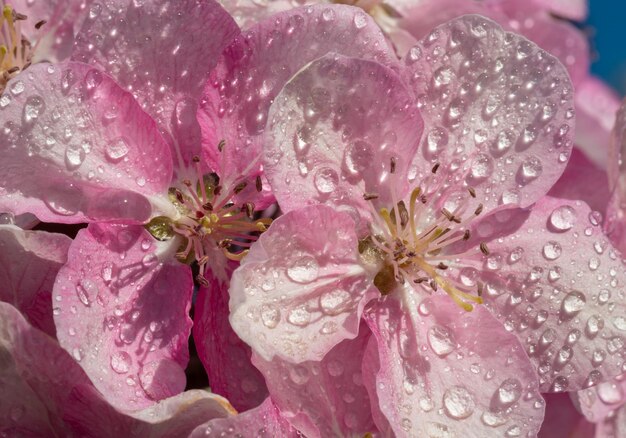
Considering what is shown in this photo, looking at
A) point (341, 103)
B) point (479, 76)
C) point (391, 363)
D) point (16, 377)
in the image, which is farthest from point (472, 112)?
point (16, 377)

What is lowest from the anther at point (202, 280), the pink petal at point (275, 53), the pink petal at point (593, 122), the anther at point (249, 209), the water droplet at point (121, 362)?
the pink petal at point (593, 122)

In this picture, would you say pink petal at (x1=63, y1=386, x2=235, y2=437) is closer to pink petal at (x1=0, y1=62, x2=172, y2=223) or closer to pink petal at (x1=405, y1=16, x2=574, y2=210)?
pink petal at (x1=0, y1=62, x2=172, y2=223)

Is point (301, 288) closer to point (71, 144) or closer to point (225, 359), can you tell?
point (225, 359)

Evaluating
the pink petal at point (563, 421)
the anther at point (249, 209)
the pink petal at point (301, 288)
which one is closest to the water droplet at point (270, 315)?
the pink petal at point (301, 288)

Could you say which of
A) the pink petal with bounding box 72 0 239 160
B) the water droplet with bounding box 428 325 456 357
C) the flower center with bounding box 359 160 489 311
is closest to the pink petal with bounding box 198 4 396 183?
the pink petal with bounding box 72 0 239 160

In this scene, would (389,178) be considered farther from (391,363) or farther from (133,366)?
(133,366)

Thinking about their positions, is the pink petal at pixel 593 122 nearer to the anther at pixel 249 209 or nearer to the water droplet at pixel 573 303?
the water droplet at pixel 573 303
